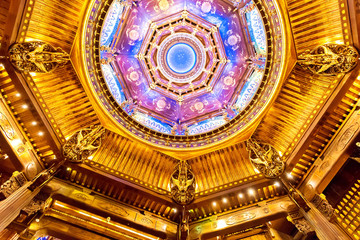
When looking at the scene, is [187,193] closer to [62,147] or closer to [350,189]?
[62,147]

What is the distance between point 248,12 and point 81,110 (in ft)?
32.5

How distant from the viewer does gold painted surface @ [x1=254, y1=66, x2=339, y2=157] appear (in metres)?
8.23

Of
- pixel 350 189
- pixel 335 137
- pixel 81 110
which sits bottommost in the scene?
pixel 350 189

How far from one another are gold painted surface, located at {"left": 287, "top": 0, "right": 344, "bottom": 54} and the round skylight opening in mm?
6724

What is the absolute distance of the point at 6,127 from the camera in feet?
25.3

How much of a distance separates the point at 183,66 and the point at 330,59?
8687 mm

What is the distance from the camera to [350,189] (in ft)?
26.8

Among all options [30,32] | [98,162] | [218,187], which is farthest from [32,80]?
[218,187]

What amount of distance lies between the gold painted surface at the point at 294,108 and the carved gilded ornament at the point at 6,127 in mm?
10955

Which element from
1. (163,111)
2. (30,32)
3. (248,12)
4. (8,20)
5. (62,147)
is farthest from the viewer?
(163,111)

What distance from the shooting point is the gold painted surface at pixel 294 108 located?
8234 mm

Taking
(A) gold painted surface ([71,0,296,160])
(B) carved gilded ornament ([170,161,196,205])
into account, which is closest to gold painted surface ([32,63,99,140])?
(A) gold painted surface ([71,0,296,160])

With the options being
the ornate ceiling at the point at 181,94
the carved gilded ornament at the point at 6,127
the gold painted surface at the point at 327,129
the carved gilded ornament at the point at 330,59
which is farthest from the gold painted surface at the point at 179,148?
the carved gilded ornament at the point at 6,127

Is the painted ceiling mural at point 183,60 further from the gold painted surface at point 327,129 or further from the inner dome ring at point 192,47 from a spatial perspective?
the gold painted surface at point 327,129
